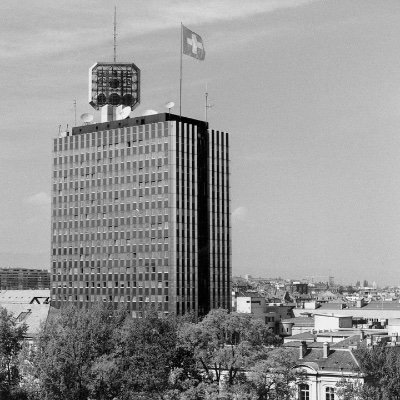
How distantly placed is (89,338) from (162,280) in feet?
266

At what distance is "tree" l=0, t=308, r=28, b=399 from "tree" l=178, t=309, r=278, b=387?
80.5ft

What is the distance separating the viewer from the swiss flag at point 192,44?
614ft

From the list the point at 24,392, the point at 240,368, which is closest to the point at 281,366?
the point at 240,368

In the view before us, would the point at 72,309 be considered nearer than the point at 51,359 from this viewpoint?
No

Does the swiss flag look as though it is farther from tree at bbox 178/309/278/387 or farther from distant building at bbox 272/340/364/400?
tree at bbox 178/309/278/387

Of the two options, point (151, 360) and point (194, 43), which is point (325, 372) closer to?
point (151, 360)

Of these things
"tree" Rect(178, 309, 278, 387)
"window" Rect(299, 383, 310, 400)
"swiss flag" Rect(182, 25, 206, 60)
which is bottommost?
"window" Rect(299, 383, 310, 400)

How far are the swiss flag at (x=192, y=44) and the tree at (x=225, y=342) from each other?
88.9m

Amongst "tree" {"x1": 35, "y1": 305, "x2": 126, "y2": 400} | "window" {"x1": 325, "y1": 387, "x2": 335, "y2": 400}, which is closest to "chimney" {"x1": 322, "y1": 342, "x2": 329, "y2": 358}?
"window" {"x1": 325, "y1": 387, "x2": 335, "y2": 400}

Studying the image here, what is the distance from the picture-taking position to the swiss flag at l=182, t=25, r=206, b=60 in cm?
18725

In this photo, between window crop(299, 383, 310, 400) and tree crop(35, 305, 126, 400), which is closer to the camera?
tree crop(35, 305, 126, 400)

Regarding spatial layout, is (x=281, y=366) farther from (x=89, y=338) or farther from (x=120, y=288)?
(x=120, y=288)

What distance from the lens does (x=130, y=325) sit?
376 feet

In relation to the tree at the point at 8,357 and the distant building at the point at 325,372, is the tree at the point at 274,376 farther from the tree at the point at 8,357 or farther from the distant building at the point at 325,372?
the tree at the point at 8,357
